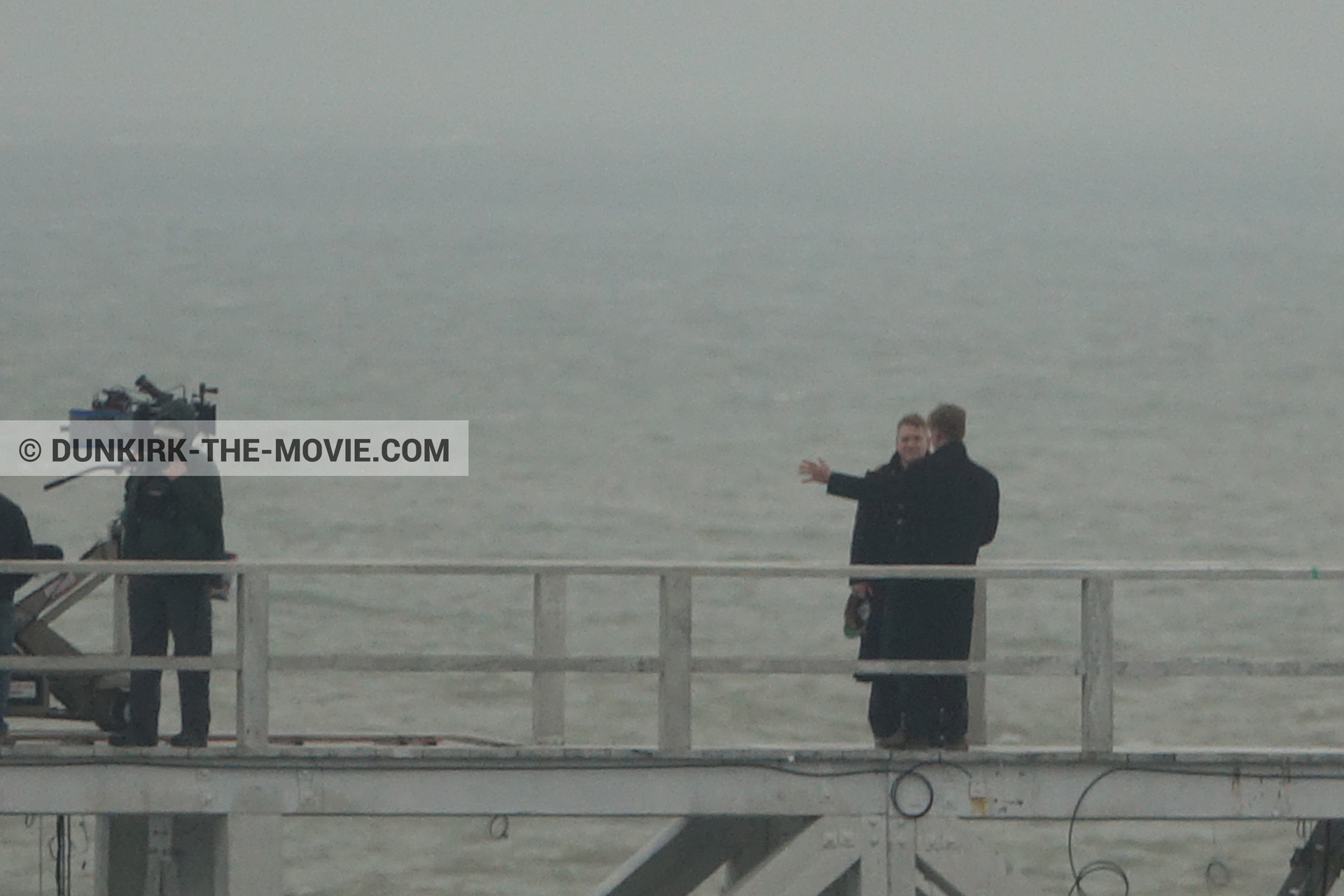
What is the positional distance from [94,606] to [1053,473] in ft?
77.2

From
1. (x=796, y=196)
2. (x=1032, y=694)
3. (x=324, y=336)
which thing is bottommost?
(x=1032, y=694)

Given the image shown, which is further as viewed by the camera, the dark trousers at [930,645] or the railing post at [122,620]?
the railing post at [122,620]

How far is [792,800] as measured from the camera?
1144cm

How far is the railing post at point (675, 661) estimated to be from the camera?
11.3 meters

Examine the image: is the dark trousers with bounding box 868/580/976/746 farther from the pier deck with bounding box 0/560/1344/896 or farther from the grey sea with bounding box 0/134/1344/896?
the grey sea with bounding box 0/134/1344/896

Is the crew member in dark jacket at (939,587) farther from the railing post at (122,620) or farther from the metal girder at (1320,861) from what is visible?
the railing post at (122,620)

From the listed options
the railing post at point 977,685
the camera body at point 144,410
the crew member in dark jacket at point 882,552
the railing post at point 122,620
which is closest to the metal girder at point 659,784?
the crew member in dark jacket at point 882,552

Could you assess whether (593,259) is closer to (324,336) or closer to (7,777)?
(324,336)

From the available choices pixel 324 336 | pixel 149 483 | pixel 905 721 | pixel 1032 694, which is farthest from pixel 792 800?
pixel 324 336

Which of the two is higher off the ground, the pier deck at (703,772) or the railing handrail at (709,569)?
the railing handrail at (709,569)

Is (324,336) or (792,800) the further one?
(324,336)

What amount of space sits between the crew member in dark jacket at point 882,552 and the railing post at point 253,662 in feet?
7.15

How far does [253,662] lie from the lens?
11.2 meters

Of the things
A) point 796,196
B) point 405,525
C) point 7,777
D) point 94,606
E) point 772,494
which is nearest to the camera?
point 7,777
